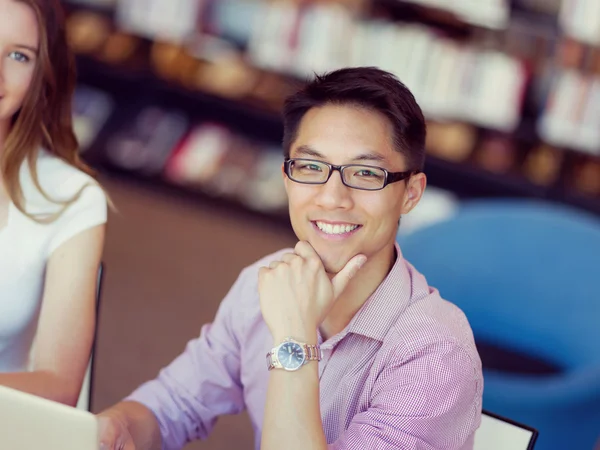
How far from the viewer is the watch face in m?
1.39

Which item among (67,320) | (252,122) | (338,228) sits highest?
(338,228)

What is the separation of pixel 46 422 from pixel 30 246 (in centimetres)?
78

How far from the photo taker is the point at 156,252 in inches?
162

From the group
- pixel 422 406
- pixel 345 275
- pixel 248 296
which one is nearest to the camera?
pixel 422 406

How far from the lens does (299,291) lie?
1457 mm

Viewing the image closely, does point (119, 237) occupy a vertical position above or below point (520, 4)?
below

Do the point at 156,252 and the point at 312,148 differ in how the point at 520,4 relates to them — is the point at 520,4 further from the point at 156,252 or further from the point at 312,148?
the point at 312,148

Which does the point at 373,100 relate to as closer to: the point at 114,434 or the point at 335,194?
the point at 335,194

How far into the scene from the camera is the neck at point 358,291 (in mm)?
1586

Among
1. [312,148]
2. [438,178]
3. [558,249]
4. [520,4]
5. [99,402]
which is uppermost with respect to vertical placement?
[520,4]

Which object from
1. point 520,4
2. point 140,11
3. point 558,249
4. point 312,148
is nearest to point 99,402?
point 558,249

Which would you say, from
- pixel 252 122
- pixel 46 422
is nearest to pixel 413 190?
pixel 46 422

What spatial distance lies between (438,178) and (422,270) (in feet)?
6.76

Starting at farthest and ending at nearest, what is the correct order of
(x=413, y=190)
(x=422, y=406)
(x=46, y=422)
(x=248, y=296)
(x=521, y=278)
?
1. (x=521, y=278)
2. (x=248, y=296)
3. (x=413, y=190)
4. (x=422, y=406)
5. (x=46, y=422)
